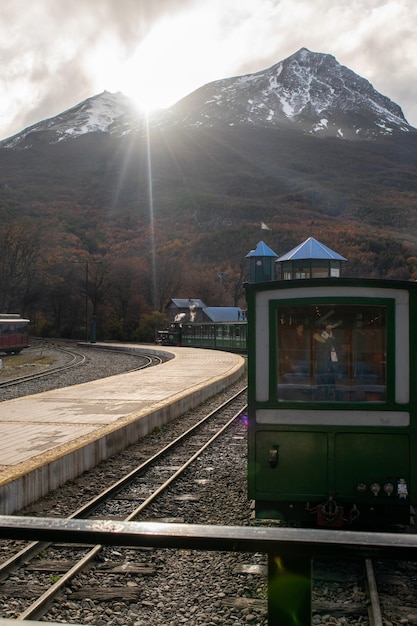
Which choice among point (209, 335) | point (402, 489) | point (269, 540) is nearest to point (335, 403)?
point (402, 489)

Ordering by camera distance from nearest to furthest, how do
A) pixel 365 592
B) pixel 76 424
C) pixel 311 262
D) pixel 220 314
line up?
pixel 365 592, pixel 76 424, pixel 311 262, pixel 220 314

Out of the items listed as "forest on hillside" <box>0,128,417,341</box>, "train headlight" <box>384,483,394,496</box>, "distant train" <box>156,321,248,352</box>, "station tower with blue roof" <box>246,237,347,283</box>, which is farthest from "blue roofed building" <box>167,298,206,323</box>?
"train headlight" <box>384,483,394,496</box>

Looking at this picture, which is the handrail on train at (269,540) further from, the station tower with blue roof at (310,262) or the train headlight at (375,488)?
the station tower with blue roof at (310,262)

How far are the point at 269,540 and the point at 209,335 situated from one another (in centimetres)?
5249

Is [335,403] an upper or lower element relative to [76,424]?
upper

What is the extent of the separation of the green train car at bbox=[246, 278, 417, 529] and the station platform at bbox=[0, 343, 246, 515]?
3166 mm

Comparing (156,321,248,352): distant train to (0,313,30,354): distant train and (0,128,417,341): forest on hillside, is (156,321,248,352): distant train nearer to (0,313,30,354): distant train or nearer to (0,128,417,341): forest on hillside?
(0,128,417,341): forest on hillside

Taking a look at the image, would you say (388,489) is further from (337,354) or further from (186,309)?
(186,309)

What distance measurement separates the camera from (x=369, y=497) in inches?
238

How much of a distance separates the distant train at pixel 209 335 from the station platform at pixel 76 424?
26.3 m

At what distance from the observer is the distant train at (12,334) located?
4562 cm

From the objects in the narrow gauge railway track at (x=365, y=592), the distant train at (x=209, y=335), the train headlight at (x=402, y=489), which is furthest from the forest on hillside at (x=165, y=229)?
the narrow gauge railway track at (x=365, y=592)

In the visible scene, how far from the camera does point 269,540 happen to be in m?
2.05

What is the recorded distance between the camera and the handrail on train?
2.00 metres
